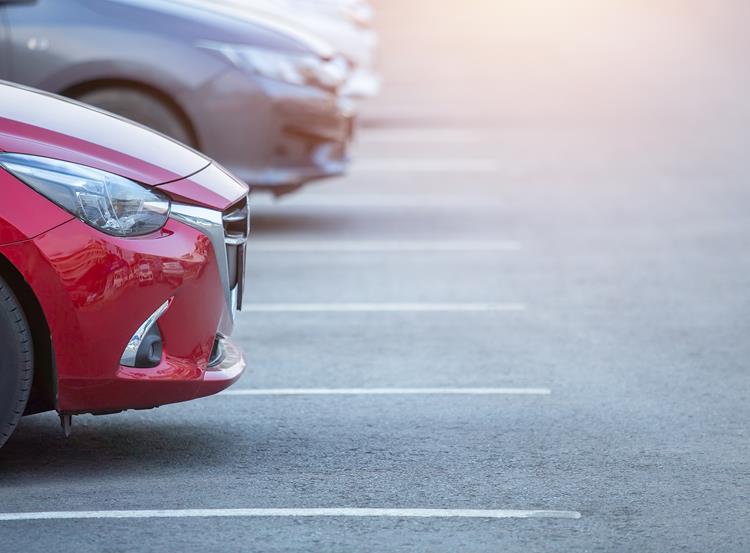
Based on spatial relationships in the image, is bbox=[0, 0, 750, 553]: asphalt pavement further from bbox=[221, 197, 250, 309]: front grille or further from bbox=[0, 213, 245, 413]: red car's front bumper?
bbox=[221, 197, 250, 309]: front grille

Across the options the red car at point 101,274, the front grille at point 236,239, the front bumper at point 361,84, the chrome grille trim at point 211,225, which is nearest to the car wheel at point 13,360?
the red car at point 101,274

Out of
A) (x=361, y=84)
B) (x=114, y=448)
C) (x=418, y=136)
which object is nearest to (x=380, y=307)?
(x=114, y=448)

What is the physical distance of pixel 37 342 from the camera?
16.6 ft

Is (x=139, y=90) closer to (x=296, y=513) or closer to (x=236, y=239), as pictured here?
(x=236, y=239)

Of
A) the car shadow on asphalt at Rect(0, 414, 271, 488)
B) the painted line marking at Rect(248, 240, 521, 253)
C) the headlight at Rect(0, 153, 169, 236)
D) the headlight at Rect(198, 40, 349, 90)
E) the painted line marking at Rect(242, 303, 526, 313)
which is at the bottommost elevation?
the painted line marking at Rect(248, 240, 521, 253)

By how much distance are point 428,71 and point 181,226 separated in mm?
18974

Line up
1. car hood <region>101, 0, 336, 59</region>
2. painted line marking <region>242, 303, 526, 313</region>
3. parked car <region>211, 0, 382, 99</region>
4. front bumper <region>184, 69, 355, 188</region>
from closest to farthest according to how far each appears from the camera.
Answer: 1. painted line marking <region>242, 303, 526, 313</region>
2. car hood <region>101, 0, 336, 59</region>
3. front bumper <region>184, 69, 355, 188</region>
4. parked car <region>211, 0, 382, 99</region>

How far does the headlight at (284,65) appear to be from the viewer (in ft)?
33.2

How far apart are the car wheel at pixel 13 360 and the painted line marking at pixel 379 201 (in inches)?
292

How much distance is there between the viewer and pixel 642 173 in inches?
553

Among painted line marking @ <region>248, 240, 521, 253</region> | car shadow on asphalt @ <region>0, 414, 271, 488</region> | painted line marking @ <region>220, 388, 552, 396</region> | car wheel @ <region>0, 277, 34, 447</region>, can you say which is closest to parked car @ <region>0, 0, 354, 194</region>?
painted line marking @ <region>248, 240, 521, 253</region>

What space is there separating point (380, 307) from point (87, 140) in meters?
3.41

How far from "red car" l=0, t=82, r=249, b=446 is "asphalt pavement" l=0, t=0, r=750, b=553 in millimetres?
348

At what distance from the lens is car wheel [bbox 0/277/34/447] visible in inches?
192
